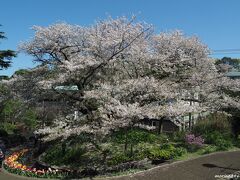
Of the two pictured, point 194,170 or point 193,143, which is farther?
point 193,143

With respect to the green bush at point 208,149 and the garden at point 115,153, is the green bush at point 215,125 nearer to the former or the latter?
the garden at point 115,153

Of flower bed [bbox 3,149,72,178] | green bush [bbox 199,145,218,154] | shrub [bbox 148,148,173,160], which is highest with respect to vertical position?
green bush [bbox 199,145,218,154]

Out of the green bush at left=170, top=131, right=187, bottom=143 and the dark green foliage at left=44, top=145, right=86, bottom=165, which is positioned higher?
the green bush at left=170, top=131, right=187, bottom=143

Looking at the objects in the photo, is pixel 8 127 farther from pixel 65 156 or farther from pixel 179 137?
pixel 179 137

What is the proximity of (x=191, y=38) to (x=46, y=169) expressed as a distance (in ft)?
46.3

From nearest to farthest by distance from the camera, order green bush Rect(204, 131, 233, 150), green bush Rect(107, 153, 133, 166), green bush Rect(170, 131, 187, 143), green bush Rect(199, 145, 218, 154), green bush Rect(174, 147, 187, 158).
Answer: green bush Rect(107, 153, 133, 166) → green bush Rect(174, 147, 187, 158) → green bush Rect(199, 145, 218, 154) → green bush Rect(204, 131, 233, 150) → green bush Rect(170, 131, 187, 143)

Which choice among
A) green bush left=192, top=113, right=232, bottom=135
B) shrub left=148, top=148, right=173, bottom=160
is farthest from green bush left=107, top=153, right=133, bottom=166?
green bush left=192, top=113, right=232, bottom=135

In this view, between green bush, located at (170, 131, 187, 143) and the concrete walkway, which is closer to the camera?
the concrete walkway

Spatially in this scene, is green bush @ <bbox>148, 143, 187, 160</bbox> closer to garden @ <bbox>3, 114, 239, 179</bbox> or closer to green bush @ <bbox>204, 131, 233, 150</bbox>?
garden @ <bbox>3, 114, 239, 179</bbox>

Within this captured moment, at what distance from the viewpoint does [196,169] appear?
50.3ft

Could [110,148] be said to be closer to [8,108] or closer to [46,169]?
[46,169]

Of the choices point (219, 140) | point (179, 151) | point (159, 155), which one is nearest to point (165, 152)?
point (159, 155)

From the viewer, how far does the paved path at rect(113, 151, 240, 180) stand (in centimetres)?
1422

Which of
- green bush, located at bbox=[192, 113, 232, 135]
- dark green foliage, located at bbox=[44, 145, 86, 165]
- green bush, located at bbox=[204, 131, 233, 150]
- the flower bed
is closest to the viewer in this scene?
the flower bed
